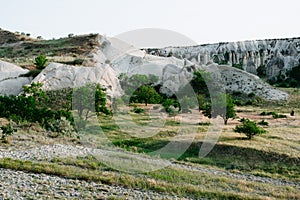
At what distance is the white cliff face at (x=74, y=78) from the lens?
3631 centimetres

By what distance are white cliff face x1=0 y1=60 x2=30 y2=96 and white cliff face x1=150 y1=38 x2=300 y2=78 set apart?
53376mm

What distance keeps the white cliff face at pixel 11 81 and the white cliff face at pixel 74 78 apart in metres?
2.10

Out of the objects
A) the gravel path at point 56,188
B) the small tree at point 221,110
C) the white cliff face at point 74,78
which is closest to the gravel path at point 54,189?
the gravel path at point 56,188

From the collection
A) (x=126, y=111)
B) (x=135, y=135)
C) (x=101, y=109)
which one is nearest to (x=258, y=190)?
(x=135, y=135)

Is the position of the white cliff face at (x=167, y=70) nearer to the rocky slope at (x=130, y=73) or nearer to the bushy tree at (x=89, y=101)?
the rocky slope at (x=130, y=73)

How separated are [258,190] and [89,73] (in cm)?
2540

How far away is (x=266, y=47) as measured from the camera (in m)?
107

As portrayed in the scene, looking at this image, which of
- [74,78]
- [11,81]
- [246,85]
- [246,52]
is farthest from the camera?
[246,52]

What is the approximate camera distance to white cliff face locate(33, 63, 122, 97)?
3631 cm

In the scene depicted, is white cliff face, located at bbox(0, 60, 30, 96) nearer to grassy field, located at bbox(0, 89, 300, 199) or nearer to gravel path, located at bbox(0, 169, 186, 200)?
grassy field, located at bbox(0, 89, 300, 199)

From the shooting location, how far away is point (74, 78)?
37.3 meters

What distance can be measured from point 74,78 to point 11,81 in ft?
20.8

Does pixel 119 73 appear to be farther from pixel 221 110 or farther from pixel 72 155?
pixel 72 155

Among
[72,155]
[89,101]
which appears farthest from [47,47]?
[72,155]
